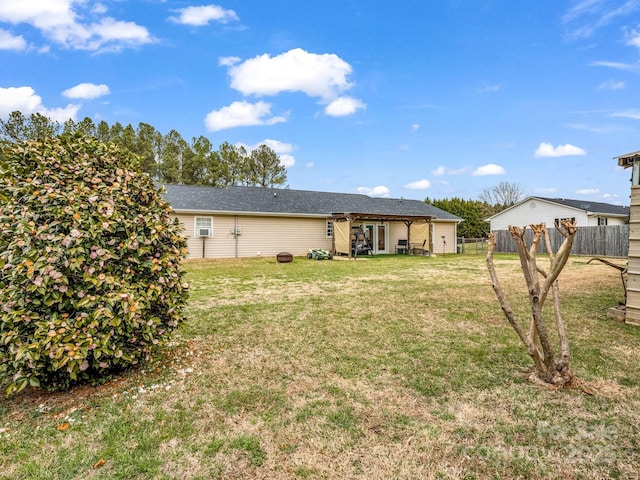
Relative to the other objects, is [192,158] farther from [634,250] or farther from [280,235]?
[634,250]

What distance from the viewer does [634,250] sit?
4.55 m

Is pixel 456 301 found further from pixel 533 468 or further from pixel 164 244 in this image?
pixel 164 244

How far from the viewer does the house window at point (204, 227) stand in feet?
50.5

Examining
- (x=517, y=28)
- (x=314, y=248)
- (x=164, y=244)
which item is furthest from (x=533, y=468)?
(x=314, y=248)

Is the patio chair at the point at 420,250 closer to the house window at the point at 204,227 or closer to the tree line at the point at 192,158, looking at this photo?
the house window at the point at 204,227

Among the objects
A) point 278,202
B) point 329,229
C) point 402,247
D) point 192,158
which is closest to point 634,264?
point 329,229

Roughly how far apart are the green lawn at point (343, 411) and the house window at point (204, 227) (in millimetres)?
11397

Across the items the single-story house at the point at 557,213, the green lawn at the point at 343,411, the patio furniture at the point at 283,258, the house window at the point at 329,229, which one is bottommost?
the green lawn at the point at 343,411

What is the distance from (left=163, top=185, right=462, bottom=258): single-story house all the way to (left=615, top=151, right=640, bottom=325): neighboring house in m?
11.2

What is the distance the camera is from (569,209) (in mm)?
21500

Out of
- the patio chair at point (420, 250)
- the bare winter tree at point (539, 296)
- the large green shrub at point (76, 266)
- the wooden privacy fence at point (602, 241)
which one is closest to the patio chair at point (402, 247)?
the patio chair at point (420, 250)

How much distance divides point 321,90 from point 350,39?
461 cm

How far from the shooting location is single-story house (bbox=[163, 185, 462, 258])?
15.6 meters

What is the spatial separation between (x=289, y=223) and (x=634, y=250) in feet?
46.6
